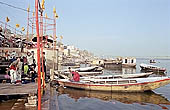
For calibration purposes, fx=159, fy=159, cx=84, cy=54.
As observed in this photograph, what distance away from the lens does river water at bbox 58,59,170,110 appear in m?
11.2

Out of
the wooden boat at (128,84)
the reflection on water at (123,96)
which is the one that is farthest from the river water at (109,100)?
the wooden boat at (128,84)

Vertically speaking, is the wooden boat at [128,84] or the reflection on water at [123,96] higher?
the wooden boat at [128,84]

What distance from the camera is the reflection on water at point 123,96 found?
1290 cm

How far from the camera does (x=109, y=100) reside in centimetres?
1297

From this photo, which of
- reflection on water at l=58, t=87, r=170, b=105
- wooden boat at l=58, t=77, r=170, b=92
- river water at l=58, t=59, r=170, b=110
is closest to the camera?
river water at l=58, t=59, r=170, b=110

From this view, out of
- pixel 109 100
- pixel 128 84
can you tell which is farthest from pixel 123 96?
pixel 109 100

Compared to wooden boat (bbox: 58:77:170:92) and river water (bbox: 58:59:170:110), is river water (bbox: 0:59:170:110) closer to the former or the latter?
river water (bbox: 58:59:170:110)

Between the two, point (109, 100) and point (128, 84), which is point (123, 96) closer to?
point (128, 84)

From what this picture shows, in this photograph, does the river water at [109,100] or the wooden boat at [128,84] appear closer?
the river water at [109,100]

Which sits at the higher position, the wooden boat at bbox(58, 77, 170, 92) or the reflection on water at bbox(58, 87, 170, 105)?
the wooden boat at bbox(58, 77, 170, 92)

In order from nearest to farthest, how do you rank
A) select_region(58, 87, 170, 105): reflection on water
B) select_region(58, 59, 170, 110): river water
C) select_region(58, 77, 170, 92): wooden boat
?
1. select_region(58, 59, 170, 110): river water
2. select_region(58, 87, 170, 105): reflection on water
3. select_region(58, 77, 170, 92): wooden boat

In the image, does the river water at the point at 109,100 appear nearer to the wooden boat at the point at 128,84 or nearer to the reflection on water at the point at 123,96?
the reflection on water at the point at 123,96

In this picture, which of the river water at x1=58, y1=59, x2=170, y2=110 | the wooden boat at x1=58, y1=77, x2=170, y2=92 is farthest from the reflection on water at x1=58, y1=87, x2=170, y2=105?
the wooden boat at x1=58, y1=77, x2=170, y2=92

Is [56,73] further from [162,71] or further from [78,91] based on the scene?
[162,71]
